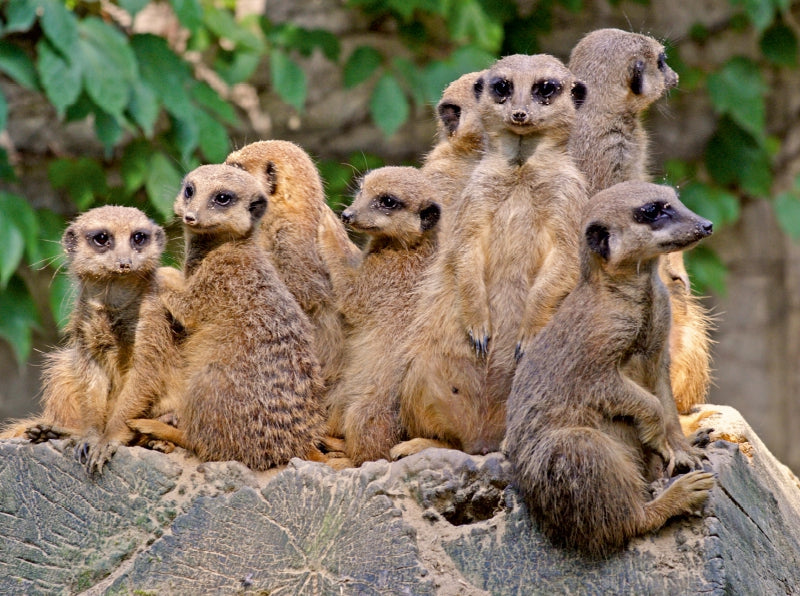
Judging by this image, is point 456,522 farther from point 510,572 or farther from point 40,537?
point 40,537

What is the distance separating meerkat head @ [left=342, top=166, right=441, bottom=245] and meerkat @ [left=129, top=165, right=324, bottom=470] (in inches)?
14.8

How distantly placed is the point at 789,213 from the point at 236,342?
580cm

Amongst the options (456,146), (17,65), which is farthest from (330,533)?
(17,65)

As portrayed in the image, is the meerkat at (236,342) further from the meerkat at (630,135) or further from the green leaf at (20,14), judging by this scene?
the green leaf at (20,14)

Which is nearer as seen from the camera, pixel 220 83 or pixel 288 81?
pixel 288 81

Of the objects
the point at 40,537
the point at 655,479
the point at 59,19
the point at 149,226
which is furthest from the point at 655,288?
the point at 59,19

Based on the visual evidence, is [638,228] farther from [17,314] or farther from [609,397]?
[17,314]

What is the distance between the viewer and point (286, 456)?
11.8ft

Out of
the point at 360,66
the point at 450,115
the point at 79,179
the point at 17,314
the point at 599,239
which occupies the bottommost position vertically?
the point at 17,314

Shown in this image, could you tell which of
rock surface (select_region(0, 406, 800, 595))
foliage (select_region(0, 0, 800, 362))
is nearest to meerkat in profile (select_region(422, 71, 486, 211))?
foliage (select_region(0, 0, 800, 362))

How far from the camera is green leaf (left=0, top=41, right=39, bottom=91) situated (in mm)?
6305

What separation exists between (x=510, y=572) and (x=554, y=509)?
0.25 meters

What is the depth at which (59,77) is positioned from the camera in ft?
20.0

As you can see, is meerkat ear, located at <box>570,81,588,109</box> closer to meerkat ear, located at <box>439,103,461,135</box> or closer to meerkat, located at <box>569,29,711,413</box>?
meerkat, located at <box>569,29,711,413</box>
